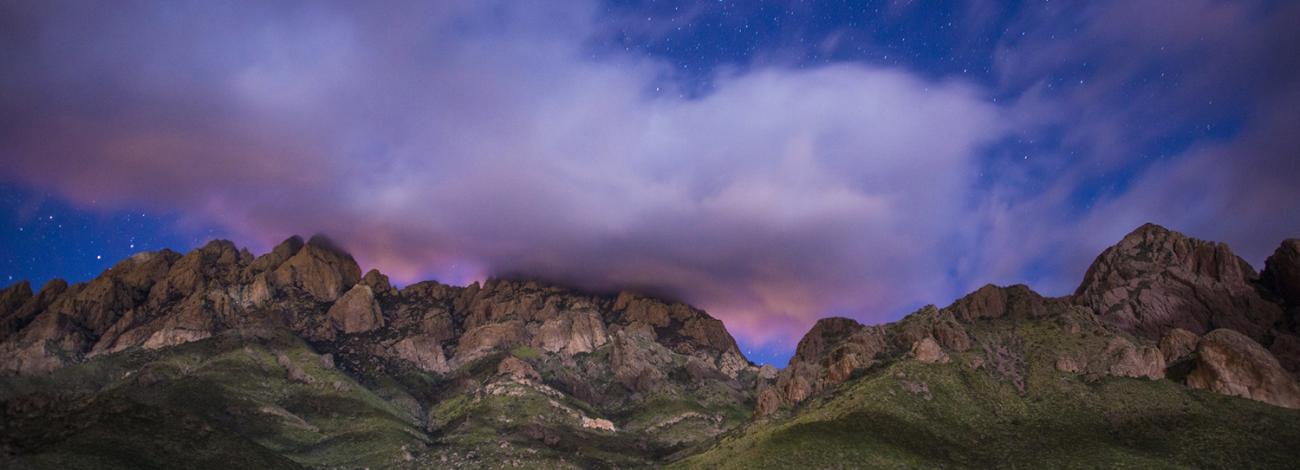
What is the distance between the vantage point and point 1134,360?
191m

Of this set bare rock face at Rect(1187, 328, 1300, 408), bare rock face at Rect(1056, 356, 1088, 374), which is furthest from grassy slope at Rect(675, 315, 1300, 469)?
bare rock face at Rect(1187, 328, 1300, 408)

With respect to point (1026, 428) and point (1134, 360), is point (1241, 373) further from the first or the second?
point (1026, 428)

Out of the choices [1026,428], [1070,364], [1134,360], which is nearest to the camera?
[1026,428]

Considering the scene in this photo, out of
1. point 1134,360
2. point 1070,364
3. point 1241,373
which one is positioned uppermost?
point 1070,364

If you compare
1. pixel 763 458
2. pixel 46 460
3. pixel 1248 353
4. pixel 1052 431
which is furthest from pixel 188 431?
pixel 1248 353

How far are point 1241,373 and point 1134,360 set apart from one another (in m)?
22.0

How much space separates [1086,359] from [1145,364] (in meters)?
13.5

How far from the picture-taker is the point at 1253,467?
139m

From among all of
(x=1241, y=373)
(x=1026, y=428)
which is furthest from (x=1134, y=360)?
(x=1026, y=428)

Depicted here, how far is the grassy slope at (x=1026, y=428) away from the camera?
15038 centimetres

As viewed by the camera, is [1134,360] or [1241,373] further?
[1134,360]

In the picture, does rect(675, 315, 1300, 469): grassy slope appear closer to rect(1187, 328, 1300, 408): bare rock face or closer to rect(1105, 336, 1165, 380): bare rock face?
rect(1105, 336, 1165, 380): bare rock face

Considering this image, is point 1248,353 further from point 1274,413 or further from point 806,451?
point 806,451

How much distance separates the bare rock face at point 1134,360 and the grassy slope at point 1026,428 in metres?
4.72
